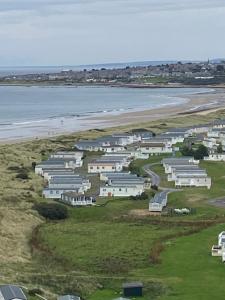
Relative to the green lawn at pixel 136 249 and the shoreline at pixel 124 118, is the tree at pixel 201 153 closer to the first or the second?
the green lawn at pixel 136 249

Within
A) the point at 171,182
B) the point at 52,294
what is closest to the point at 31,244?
the point at 52,294

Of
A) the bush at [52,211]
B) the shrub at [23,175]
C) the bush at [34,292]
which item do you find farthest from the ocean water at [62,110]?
the bush at [34,292]

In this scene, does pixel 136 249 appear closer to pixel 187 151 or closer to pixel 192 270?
pixel 192 270

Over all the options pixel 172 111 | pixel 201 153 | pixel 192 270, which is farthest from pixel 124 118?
pixel 192 270

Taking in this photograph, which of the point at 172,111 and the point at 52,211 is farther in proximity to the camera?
the point at 172,111

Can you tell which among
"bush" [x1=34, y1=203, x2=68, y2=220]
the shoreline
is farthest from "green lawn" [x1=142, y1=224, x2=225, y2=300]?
the shoreline

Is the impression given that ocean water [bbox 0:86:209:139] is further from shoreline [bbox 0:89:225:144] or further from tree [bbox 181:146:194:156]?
tree [bbox 181:146:194:156]
